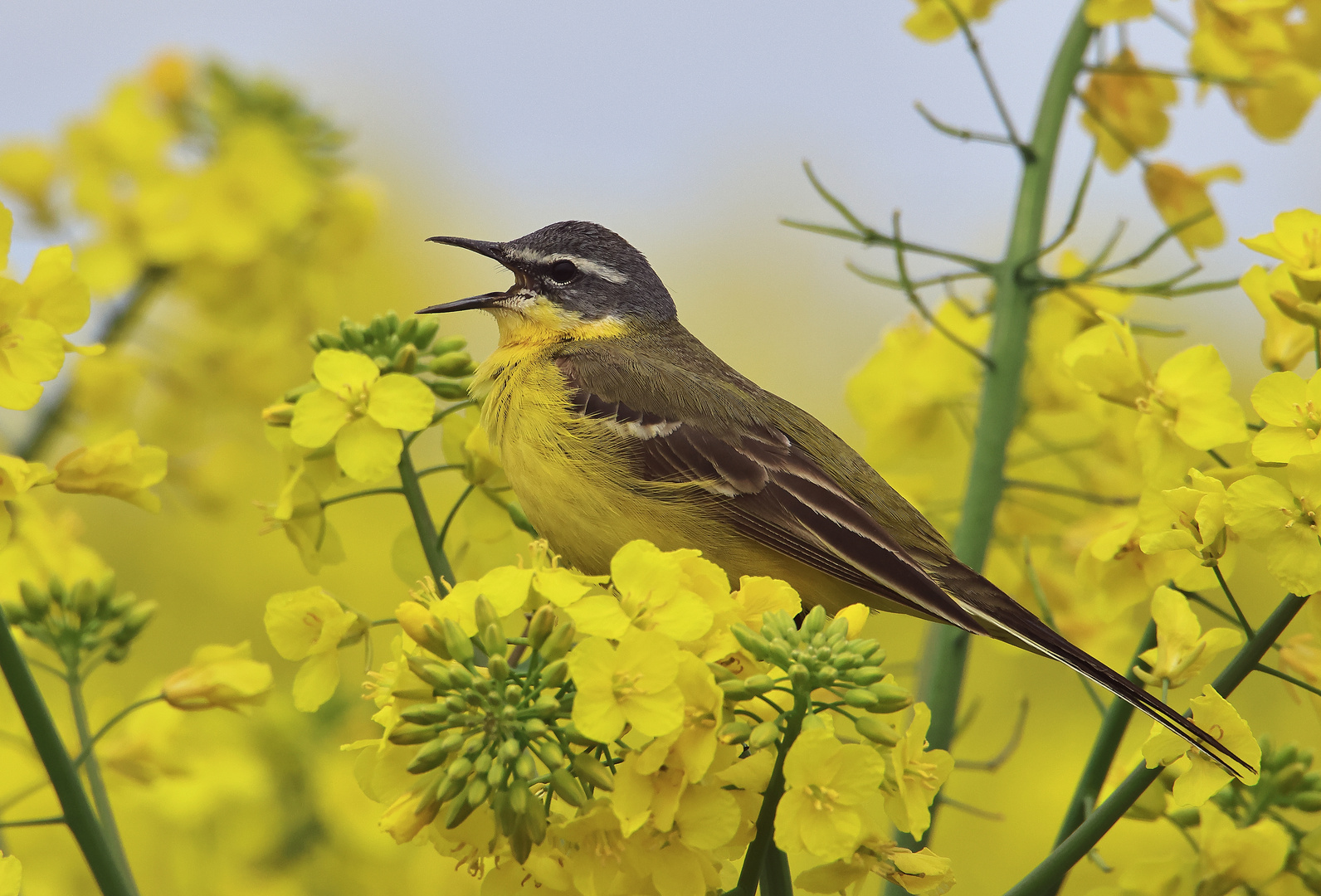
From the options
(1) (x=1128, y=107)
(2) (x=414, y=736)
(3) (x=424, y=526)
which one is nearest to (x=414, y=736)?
(2) (x=414, y=736)

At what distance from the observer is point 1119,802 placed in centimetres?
207

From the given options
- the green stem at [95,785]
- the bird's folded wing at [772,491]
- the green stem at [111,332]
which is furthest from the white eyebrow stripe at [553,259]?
the green stem at [95,785]

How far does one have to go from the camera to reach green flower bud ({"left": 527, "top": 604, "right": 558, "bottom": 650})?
1.88 meters

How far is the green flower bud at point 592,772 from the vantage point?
5.90ft

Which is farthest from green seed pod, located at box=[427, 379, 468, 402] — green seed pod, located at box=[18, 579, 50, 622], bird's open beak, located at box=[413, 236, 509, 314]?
green seed pod, located at box=[18, 579, 50, 622]

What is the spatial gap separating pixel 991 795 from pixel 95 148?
15.5 ft

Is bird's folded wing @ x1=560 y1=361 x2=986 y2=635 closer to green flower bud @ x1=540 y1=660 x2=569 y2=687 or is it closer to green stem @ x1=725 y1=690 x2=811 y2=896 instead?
green stem @ x1=725 y1=690 x2=811 y2=896

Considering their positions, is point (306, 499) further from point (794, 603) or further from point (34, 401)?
point (794, 603)

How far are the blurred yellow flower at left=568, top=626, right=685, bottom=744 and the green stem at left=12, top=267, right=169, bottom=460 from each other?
9.38ft

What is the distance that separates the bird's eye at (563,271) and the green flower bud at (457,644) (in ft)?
9.13

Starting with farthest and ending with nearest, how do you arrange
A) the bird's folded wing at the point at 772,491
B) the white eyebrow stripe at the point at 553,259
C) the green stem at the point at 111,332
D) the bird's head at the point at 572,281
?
1. the white eyebrow stripe at the point at 553,259
2. the bird's head at the point at 572,281
3. the green stem at the point at 111,332
4. the bird's folded wing at the point at 772,491

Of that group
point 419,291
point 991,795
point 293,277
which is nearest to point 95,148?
point 293,277

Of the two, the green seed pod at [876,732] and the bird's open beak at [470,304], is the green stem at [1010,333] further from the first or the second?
the bird's open beak at [470,304]

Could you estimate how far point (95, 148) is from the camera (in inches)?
195
